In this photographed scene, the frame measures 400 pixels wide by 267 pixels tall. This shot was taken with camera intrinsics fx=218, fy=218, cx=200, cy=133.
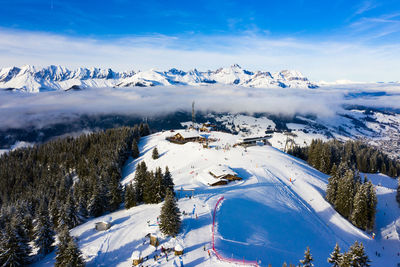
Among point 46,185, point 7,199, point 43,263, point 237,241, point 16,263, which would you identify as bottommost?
point 7,199

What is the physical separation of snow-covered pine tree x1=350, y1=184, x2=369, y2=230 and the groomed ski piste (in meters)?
2.11

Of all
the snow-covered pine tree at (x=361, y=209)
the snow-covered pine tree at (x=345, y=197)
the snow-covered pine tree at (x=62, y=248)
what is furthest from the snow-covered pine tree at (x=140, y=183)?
the snow-covered pine tree at (x=361, y=209)

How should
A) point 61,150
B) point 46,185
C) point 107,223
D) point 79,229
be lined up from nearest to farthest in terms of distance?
point 107,223
point 79,229
point 46,185
point 61,150

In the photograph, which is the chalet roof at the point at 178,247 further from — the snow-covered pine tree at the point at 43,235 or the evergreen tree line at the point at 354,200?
the evergreen tree line at the point at 354,200

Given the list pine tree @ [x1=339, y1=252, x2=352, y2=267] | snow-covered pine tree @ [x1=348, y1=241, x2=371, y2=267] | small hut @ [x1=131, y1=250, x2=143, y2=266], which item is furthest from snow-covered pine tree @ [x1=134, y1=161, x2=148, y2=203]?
snow-covered pine tree @ [x1=348, y1=241, x2=371, y2=267]

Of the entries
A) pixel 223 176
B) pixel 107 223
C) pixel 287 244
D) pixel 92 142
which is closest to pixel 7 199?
pixel 92 142

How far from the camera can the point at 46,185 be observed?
88.0 meters

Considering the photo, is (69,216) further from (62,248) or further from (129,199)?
(62,248)

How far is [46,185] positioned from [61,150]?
3013 cm

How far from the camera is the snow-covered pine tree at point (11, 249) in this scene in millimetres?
28853

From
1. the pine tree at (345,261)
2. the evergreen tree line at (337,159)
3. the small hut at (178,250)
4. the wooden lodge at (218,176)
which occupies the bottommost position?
the evergreen tree line at (337,159)

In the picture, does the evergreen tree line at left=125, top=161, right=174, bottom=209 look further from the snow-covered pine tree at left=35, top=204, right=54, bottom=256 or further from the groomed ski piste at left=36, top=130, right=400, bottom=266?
the snow-covered pine tree at left=35, top=204, right=54, bottom=256

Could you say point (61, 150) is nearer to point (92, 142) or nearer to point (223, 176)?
point (92, 142)

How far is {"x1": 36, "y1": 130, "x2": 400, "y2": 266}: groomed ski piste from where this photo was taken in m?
28.6
